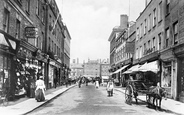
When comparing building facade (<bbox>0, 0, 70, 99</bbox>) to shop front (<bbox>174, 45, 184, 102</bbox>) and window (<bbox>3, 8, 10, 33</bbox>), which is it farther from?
shop front (<bbox>174, 45, 184, 102</bbox>)

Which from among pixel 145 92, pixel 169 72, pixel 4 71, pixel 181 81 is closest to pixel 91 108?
pixel 145 92

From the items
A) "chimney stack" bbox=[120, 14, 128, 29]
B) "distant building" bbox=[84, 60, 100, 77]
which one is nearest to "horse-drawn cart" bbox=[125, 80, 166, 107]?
"chimney stack" bbox=[120, 14, 128, 29]

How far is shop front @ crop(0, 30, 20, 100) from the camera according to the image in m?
12.9

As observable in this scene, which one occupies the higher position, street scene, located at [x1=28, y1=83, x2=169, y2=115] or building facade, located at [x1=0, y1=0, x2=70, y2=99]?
building facade, located at [x1=0, y1=0, x2=70, y2=99]

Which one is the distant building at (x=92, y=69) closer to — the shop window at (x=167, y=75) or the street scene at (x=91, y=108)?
the shop window at (x=167, y=75)

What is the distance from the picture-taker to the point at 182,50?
52.9ft

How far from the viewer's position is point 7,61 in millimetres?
14523

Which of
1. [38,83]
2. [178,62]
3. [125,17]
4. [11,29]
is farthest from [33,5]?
[125,17]

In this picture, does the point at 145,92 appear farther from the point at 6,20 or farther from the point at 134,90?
the point at 6,20

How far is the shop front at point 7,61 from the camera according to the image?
12.9 meters

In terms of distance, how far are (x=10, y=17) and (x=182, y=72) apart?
11883 millimetres

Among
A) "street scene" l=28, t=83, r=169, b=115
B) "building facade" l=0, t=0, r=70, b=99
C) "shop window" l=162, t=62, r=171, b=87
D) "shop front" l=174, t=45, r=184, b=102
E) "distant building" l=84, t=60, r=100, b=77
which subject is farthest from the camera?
"distant building" l=84, t=60, r=100, b=77

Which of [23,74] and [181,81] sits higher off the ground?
[23,74]

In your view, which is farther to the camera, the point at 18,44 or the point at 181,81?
the point at 181,81
